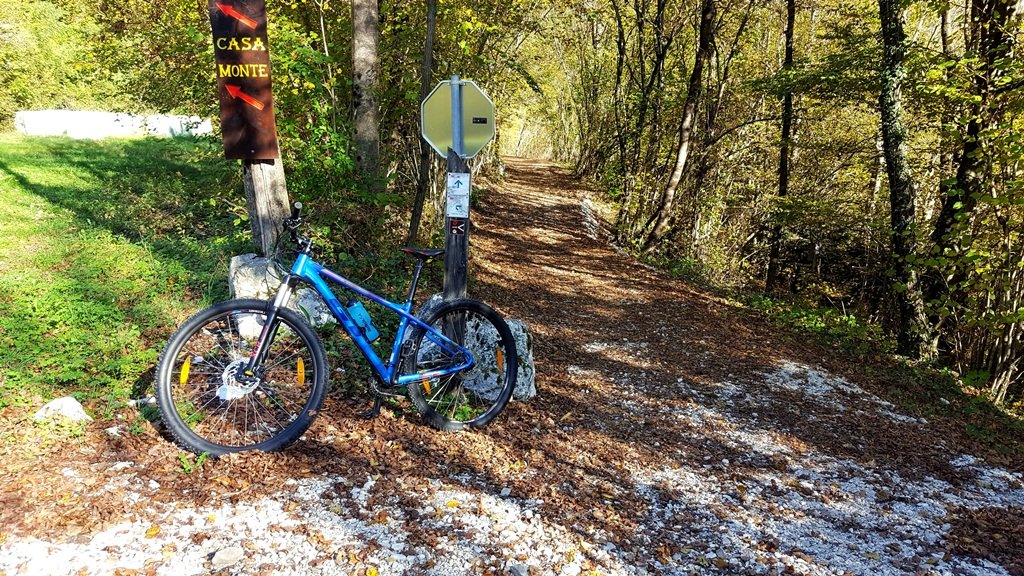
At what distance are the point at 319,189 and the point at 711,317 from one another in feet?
18.6

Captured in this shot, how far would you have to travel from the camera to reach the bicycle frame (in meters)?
3.15

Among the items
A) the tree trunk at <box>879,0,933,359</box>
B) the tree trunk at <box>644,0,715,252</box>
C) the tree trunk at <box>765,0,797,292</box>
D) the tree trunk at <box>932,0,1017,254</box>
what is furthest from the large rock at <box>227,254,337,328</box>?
the tree trunk at <box>644,0,715,252</box>

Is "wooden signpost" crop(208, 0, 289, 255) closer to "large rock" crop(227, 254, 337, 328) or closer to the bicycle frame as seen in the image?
"large rock" crop(227, 254, 337, 328)

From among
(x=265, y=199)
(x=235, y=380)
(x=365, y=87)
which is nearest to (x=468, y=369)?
(x=235, y=380)

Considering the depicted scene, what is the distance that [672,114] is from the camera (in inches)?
610

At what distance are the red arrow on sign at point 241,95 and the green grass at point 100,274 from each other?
180 cm

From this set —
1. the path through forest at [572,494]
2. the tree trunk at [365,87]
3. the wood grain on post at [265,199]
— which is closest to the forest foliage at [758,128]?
the tree trunk at [365,87]

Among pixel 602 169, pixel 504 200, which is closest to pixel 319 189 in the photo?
pixel 504 200

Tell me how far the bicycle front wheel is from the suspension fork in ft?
0.07

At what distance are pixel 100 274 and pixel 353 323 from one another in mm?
3456

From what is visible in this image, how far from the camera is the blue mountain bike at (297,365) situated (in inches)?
122

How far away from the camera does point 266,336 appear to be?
3150mm

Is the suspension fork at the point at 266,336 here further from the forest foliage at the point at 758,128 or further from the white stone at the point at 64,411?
the forest foliage at the point at 758,128

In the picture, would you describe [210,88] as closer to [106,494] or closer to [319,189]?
[319,189]
